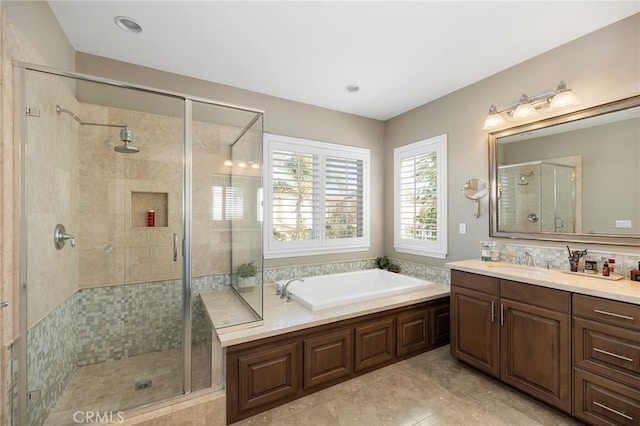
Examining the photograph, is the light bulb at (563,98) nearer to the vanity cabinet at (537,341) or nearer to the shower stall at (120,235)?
the vanity cabinet at (537,341)

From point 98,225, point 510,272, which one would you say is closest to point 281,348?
point 98,225

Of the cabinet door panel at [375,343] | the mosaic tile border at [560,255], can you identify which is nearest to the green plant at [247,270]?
the cabinet door panel at [375,343]

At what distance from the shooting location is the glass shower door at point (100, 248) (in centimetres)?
167

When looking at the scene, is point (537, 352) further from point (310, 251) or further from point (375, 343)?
point (310, 251)

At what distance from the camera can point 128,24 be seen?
204 centimetres

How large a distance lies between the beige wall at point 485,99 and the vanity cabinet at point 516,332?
25.9 inches

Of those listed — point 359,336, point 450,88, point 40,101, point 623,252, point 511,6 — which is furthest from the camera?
point 450,88

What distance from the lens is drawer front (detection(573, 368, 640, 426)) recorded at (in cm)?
155

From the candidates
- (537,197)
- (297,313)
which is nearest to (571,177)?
(537,197)

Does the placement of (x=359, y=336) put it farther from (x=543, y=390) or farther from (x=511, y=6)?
(x=511, y=6)

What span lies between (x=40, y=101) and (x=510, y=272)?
3442 mm

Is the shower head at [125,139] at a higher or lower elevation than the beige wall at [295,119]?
lower

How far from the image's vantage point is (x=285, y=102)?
332 centimetres

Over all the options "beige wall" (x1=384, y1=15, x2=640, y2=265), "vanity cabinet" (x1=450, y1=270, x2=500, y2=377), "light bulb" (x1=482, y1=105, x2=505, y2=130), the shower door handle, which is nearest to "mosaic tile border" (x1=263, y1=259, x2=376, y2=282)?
"beige wall" (x1=384, y1=15, x2=640, y2=265)
